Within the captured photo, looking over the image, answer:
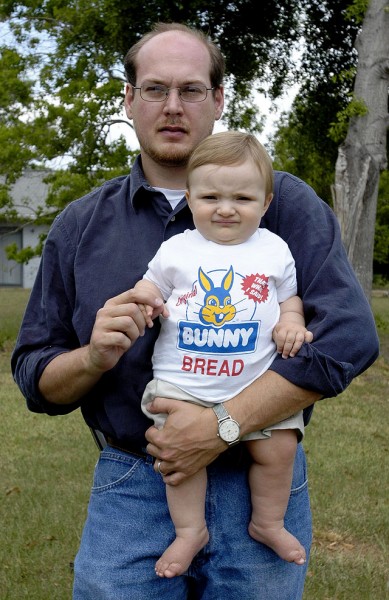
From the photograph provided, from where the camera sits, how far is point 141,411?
272 centimetres

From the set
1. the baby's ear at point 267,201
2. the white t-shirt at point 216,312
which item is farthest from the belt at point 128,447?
the baby's ear at point 267,201

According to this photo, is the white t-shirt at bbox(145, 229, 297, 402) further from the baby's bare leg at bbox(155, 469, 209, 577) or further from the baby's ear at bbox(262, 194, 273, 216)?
the baby's bare leg at bbox(155, 469, 209, 577)

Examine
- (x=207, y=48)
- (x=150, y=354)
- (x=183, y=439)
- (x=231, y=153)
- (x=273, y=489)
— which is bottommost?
(x=273, y=489)

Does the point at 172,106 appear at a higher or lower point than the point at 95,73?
lower

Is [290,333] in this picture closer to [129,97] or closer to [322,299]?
[322,299]

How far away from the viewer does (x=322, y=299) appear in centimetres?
267

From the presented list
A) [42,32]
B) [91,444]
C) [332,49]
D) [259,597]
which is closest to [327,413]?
[91,444]

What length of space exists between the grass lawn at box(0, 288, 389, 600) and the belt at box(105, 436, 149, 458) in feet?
9.56

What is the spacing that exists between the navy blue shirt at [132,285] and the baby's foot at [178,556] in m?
0.34

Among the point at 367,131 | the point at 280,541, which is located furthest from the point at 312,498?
the point at 367,131

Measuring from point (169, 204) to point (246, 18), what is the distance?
1484 cm

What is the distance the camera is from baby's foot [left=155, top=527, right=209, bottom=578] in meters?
2.60

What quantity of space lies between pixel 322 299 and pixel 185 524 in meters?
0.79

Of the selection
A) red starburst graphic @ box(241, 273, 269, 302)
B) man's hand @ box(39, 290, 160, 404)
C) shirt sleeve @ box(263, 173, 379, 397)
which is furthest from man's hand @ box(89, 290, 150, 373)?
shirt sleeve @ box(263, 173, 379, 397)
